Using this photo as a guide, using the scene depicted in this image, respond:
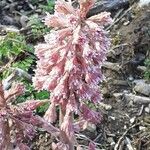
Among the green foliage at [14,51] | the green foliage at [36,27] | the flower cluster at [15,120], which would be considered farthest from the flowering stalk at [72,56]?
the green foliage at [36,27]

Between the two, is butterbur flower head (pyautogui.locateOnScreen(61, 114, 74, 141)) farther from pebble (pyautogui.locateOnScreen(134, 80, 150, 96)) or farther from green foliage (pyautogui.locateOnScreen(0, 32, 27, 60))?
green foliage (pyautogui.locateOnScreen(0, 32, 27, 60))

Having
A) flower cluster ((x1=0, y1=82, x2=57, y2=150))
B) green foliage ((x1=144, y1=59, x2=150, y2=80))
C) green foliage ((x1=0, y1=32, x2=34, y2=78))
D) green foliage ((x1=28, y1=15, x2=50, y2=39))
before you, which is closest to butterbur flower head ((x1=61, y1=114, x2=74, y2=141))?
flower cluster ((x1=0, y1=82, x2=57, y2=150))

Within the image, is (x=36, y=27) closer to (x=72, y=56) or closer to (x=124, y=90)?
(x=124, y=90)

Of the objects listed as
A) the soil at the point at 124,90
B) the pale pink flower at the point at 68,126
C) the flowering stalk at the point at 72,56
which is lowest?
the soil at the point at 124,90

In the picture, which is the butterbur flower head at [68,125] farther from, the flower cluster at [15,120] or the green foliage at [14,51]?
the green foliage at [14,51]

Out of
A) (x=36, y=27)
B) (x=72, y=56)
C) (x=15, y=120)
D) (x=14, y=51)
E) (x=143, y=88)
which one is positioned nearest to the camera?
(x=72, y=56)

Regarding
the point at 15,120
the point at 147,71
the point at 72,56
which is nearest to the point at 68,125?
the point at 15,120

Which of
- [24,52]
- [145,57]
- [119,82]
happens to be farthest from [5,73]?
[145,57]

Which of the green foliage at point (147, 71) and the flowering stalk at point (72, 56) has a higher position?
the flowering stalk at point (72, 56)
